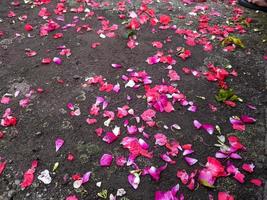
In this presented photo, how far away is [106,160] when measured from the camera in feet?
10.6

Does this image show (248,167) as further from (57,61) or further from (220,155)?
(57,61)

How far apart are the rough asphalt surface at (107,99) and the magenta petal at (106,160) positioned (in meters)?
0.04

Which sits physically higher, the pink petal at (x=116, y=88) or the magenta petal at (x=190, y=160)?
the magenta petal at (x=190, y=160)

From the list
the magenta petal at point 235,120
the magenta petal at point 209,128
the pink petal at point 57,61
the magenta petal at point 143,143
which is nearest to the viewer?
the magenta petal at point 143,143

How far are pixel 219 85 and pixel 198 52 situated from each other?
0.89 m

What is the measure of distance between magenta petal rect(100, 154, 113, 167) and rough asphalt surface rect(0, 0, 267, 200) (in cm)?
4

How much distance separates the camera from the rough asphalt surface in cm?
307

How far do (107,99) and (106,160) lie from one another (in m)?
0.99

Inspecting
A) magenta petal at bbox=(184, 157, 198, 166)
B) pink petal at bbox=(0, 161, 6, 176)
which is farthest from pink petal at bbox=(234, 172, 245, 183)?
pink petal at bbox=(0, 161, 6, 176)

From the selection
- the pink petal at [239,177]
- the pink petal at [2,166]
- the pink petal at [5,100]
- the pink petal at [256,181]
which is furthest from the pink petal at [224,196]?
the pink petal at [5,100]

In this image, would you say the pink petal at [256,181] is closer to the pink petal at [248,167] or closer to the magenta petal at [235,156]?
the pink petal at [248,167]

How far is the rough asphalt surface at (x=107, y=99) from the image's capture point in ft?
10.1

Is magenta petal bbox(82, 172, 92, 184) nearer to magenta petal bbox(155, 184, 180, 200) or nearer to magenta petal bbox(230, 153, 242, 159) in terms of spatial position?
magenta petal bbox(155, 184, 180, 200)

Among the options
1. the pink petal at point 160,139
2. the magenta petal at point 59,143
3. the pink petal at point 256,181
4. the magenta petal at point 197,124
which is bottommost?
the magenta petal at point 59,143
